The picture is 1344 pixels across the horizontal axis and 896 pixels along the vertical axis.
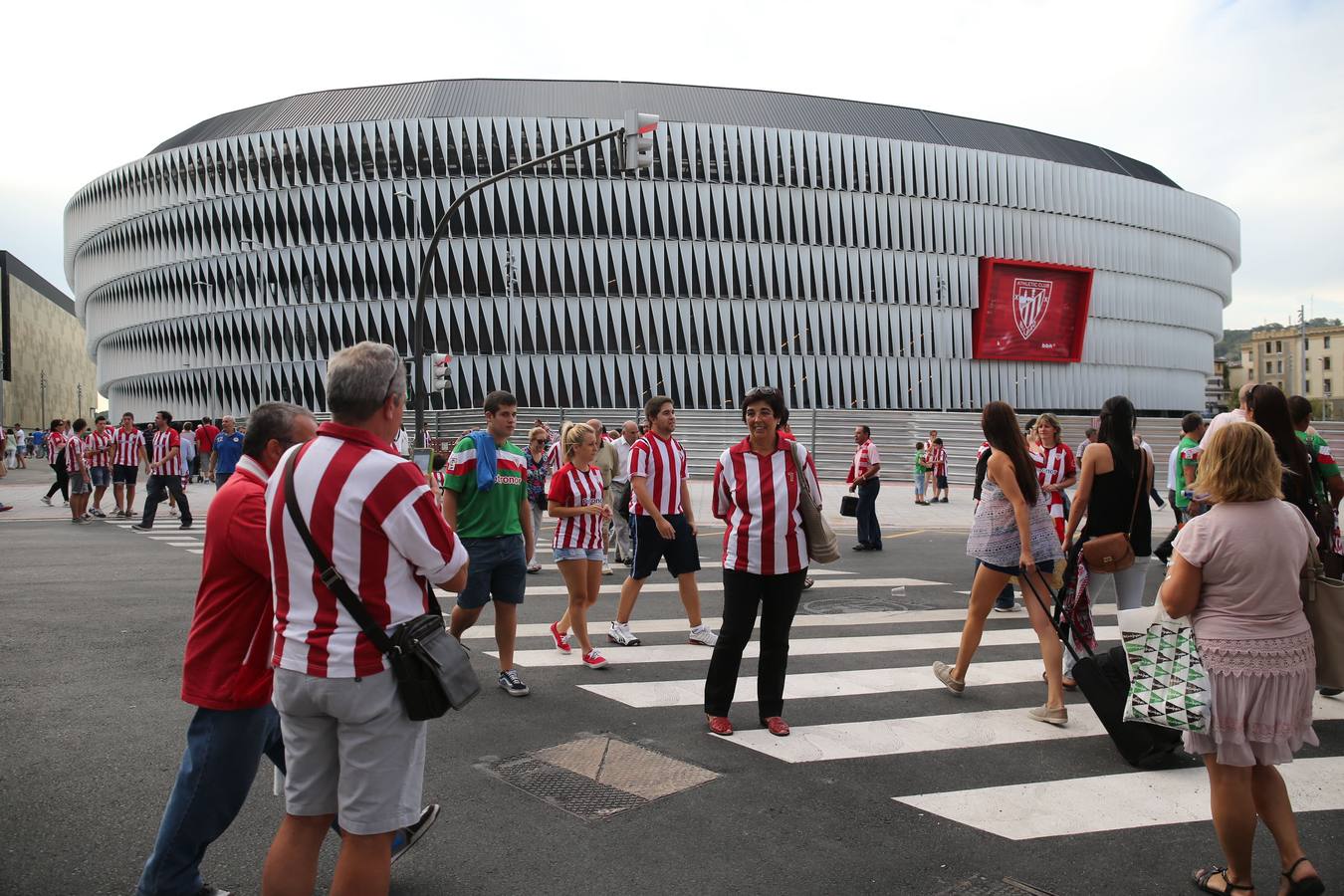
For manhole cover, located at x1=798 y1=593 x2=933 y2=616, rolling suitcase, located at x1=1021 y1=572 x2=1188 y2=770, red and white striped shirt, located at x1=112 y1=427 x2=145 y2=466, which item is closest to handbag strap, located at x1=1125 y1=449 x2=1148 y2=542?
rolling suitcase, located at x1=1021 y1=572 x2=1188 y2=770

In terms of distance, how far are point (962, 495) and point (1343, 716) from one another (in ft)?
68.8

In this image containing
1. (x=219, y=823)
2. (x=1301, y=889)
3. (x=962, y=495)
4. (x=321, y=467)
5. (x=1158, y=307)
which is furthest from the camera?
(x=1158, y=307)

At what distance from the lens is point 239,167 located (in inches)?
2260

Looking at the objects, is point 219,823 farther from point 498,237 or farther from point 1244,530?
point 498,237

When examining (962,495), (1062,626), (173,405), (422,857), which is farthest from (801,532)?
(173,405)

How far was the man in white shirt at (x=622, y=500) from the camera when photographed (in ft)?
36.7

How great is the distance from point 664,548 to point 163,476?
13.0 meters

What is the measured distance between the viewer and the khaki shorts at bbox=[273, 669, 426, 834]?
276 cm

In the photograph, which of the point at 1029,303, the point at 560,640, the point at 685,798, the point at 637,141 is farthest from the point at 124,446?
the point at 1029,303

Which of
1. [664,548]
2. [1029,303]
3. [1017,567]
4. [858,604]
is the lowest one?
[858,604]

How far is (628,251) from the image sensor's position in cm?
5681

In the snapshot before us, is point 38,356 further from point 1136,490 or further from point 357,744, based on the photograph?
point 357,744

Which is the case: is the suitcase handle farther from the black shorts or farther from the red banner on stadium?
the red banner on stadium

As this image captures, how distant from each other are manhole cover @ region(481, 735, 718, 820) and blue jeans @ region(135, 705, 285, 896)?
5.17 ft
